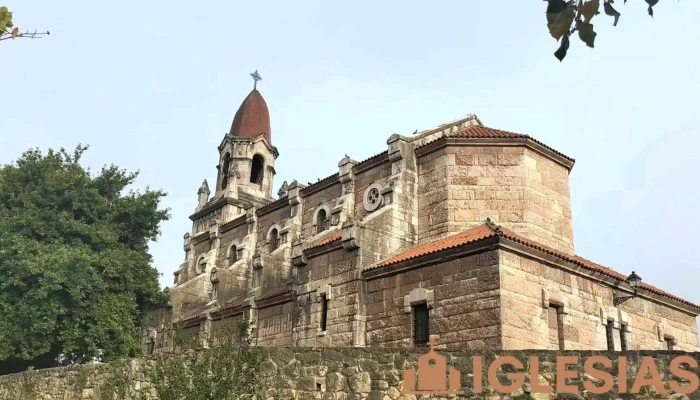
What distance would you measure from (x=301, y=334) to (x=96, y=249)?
992 cm

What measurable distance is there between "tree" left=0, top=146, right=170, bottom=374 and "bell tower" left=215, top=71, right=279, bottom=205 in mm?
8941

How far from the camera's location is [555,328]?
16531 millimetres

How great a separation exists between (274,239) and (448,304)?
1392 centimetres

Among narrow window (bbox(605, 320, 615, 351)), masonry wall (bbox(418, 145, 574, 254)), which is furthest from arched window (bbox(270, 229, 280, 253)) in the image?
narrow window (bbox(605, 320, 615, 351))

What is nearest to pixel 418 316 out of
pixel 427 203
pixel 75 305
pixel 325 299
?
pixel 325 299

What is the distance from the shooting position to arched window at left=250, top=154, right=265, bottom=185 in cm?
3788

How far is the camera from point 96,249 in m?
24.7

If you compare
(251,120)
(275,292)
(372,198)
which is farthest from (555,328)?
(251,120)

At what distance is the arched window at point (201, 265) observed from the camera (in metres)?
32.2

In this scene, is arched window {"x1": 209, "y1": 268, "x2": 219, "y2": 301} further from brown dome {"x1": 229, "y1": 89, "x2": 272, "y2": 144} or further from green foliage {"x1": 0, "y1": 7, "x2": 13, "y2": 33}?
green foliage {"x1": 0, "y1": 7, "x2": 13, "y2": 33}

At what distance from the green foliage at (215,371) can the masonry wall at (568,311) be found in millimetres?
7719

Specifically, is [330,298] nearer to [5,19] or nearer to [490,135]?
[490,135]

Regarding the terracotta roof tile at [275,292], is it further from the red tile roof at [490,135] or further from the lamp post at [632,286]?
the lamp post at [632,286]

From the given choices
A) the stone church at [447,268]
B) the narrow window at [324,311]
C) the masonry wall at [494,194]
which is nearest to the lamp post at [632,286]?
the stone church at [447,268]
